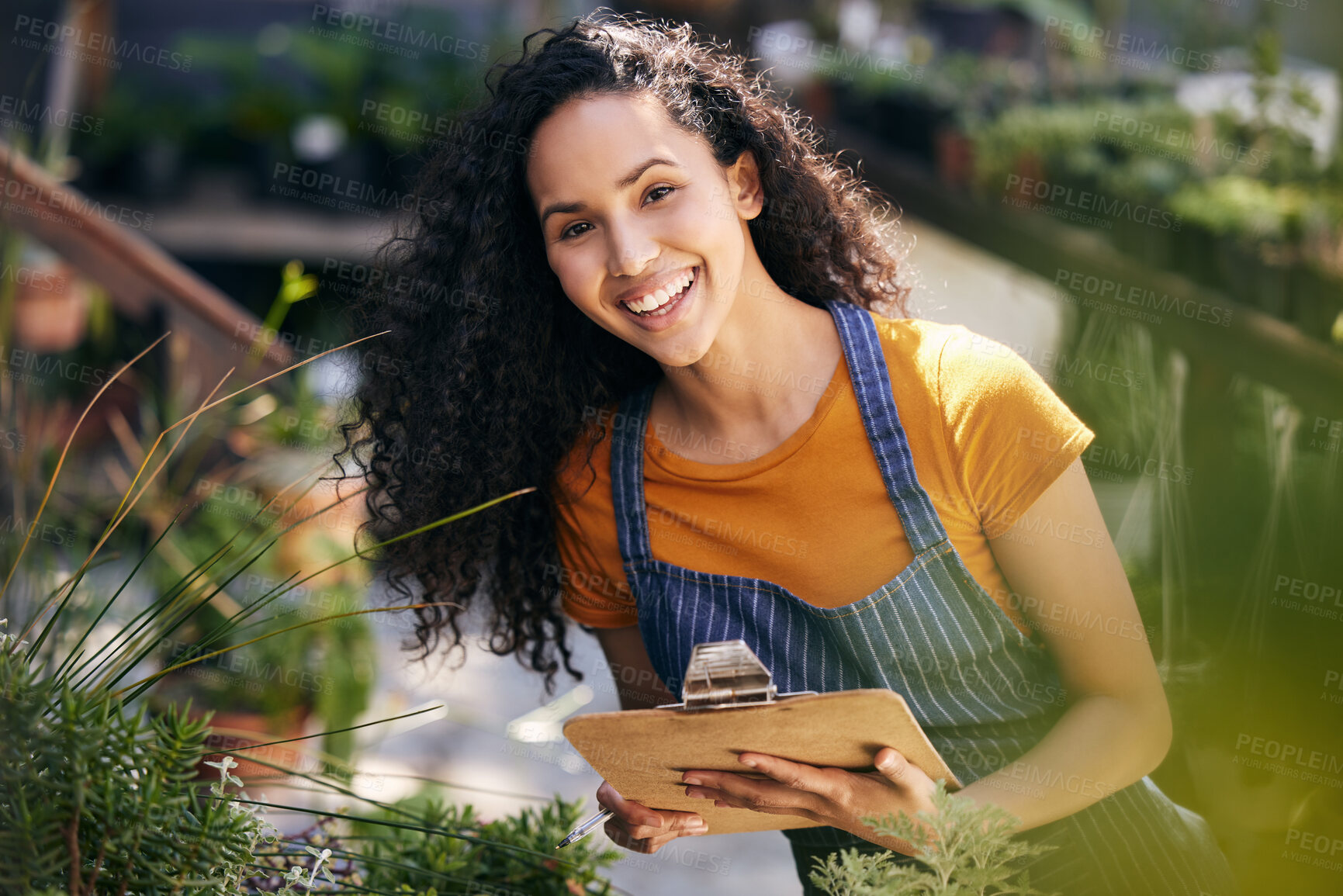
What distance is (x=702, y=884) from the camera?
8.95 ft

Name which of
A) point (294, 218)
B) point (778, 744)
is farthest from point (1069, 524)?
point (294, 218)

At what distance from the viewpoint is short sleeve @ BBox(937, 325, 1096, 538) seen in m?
1.33

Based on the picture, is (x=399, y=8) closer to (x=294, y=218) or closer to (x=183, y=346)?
(x=294, y=218)

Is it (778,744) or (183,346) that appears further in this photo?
(183,346)

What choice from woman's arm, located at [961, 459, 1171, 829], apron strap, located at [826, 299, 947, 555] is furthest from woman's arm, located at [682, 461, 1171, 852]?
apron strap, located at [826, 299, 947, 555]

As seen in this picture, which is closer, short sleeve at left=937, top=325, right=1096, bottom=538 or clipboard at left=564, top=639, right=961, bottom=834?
clipboard at left=564, top=639, right=961, bottom=834

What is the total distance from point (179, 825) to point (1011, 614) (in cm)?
103

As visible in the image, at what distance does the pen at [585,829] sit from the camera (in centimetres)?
121

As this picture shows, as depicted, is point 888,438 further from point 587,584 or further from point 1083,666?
point 587,584

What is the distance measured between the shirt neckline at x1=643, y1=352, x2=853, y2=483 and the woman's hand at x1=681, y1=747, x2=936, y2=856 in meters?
0.42

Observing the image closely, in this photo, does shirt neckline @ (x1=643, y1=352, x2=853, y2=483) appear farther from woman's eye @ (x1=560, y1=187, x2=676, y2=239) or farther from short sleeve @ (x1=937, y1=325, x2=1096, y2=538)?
woman's eye @ (x1=560, y1=187, x2=676, y2=239)

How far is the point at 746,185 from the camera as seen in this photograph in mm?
1586

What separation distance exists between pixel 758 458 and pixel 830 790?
47 cm

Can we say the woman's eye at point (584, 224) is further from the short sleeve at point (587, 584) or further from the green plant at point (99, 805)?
the green plant at point (99, 805)
